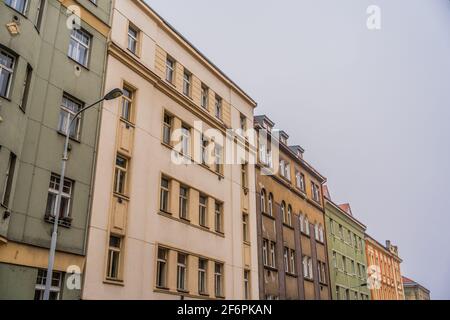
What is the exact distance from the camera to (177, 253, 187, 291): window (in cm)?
1853

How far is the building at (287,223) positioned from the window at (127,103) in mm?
10079

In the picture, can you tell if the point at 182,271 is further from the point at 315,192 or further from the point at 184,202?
the point at 315,192

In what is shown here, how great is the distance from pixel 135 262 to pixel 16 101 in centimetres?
675

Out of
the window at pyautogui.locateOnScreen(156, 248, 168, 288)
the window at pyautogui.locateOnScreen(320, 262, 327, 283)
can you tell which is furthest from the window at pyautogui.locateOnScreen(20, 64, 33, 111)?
the window at pyautogui.locateOnScreen(320, 262, 327, 283)

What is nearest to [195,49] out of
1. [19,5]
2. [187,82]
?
[187,82]

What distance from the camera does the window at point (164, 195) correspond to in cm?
1883

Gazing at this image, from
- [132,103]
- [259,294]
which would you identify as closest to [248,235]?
[259,294]

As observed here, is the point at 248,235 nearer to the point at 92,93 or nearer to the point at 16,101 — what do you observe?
the point at 92,93

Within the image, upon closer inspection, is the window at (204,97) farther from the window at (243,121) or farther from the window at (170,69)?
the window at (243,121)

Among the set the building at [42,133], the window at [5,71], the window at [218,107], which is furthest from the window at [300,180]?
the window at [5,71]

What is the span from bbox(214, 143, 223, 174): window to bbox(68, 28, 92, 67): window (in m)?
8.54

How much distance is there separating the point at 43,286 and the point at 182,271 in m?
6.72

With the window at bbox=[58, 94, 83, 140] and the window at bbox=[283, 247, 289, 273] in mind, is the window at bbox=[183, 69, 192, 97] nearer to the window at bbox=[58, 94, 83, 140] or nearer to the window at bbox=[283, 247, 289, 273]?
the window at bbox=[58, 94, 83, 140]

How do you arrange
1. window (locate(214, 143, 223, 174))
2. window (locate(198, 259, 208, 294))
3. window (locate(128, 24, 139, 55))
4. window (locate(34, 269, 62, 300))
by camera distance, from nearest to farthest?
window (locate(34, 269, 62, 300)) → window (locate(128, 24, 139, 55)) → window (locate(198, 259, 208, 294)) → window (locate(214, 143, 223, 174))
